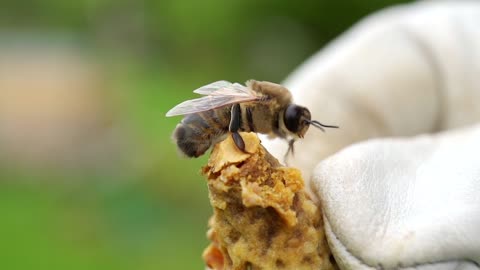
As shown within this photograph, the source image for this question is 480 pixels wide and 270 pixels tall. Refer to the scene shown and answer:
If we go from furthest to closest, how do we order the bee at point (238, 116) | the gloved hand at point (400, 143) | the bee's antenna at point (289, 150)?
the bee's antenna at point (289, 150)
the bee at point (238, 116)
the gloved hand at point (400, 143)

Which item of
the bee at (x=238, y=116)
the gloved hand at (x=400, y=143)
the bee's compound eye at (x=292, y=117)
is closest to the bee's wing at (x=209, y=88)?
the bee at (x=238, y=116)

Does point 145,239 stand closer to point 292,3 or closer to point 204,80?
point 292,3

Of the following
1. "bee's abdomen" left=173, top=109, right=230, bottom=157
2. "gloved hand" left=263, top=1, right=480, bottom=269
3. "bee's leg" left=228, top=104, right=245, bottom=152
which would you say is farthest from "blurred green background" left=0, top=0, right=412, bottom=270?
"gloved hand" left=263, top=1, right=480, bottom=269

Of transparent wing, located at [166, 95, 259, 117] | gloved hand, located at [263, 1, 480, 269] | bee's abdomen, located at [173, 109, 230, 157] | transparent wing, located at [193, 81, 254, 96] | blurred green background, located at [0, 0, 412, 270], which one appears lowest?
blurred green background, located at [0, 0, 412, 270]

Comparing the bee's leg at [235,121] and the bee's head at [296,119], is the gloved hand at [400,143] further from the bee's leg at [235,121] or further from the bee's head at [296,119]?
the bee's leg at [235,121]

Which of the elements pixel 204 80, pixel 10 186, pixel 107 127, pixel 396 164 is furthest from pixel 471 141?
pixel 204 80

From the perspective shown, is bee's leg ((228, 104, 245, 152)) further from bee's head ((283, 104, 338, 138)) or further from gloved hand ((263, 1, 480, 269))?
gloved hand ((263, 1, 480, 269))

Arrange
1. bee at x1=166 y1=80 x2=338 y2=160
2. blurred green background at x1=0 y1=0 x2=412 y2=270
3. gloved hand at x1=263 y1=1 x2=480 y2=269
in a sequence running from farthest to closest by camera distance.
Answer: blurred green background at x1=0 y1=0 x2=412 y2=270 → bee at x1=166 y1=80 x2=338 y2=160 → gloved hand at x1=263 y1=1 x2=480 y2=269
